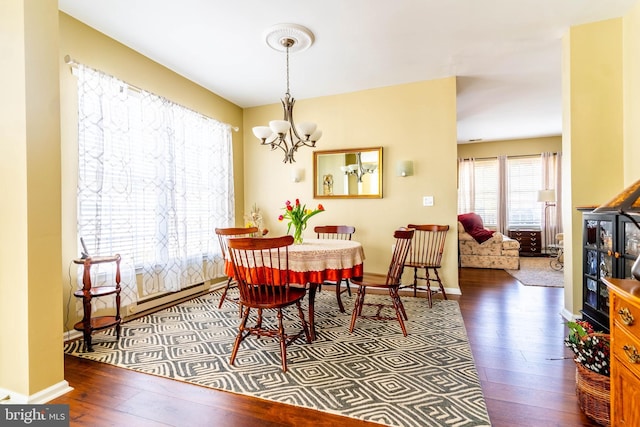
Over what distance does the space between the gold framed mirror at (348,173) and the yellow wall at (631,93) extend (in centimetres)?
247

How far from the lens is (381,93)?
167 inches

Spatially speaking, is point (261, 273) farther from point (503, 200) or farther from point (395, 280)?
point (503, 200)

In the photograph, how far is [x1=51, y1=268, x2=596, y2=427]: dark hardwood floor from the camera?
1.56 m

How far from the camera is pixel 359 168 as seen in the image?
4.37 metres

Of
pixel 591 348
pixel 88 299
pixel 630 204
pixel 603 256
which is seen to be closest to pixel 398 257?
pixel 591 348

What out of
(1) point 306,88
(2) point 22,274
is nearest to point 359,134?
(1) point 306,88

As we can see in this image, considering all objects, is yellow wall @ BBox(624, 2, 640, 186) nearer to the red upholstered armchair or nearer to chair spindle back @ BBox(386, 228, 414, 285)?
chair spindle back @ BBox(386, 228, 414, 285)

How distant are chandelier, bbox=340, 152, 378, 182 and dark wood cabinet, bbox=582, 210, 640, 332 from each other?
7.94 feet

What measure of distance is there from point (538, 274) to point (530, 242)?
100 inches

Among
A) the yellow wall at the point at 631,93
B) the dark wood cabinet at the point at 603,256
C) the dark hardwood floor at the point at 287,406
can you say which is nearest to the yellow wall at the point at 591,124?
the yellow wall at the point at 631,93

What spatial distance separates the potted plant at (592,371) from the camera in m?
1.49

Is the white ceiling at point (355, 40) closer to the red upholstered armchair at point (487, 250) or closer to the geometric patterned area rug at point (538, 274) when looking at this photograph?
the red upholstered armchair at point (487, 250)

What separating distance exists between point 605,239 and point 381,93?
3.03 m

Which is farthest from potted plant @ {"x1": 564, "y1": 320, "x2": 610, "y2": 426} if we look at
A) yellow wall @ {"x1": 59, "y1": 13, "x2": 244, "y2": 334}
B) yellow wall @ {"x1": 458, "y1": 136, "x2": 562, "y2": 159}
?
yellow wall @ {"x1": 458, "y1": 136, "x2": 562, "y2": 159}
